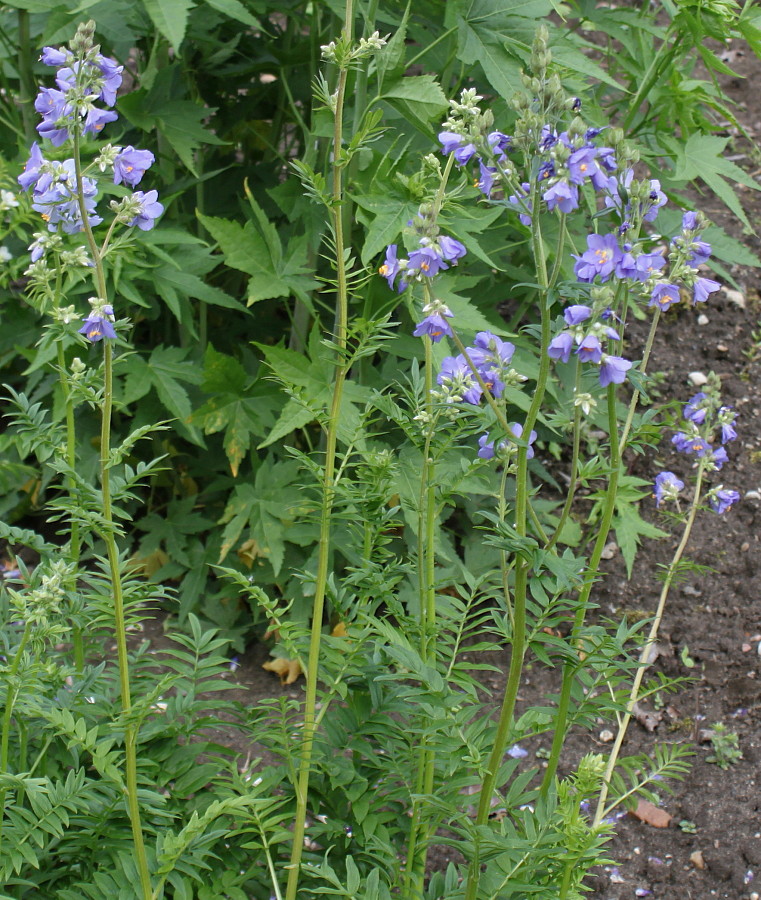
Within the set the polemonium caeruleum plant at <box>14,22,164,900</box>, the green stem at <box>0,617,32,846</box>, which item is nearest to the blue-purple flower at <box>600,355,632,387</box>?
the polemonium caeruleum plant at <box>14,22,164,900</box>

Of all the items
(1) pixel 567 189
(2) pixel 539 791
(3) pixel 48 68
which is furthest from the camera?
(3) pixel 48 68

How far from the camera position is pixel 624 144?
1.59 metres

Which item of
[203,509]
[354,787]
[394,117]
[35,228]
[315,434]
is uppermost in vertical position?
[394,117]

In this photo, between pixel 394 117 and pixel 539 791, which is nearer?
pixel 539 791

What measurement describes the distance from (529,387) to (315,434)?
763mm

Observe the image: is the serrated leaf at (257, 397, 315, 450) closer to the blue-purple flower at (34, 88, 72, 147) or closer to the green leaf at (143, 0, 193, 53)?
the green leaf at (143, 0, 193, 53)

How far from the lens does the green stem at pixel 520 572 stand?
148 cm

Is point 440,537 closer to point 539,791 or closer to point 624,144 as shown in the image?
point 539,791

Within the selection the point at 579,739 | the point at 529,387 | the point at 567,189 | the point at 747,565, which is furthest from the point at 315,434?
the point at 567,189

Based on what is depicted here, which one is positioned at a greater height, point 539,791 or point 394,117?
point 394,117

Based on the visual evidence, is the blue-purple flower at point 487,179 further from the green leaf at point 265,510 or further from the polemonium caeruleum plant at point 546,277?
the green leaf at point 265,510

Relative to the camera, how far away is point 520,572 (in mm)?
1582

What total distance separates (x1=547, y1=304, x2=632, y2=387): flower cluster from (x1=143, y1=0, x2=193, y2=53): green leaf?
4.49 feet

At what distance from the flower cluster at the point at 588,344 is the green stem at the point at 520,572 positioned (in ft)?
0.08
